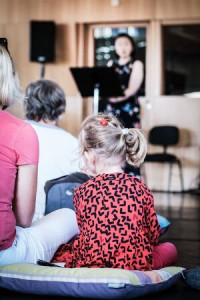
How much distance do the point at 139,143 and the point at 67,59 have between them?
5.60 m

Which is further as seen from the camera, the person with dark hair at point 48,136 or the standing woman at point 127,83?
the standing woman at point 127,83

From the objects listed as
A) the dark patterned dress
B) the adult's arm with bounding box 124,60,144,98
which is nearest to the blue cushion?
the dark patterned dress

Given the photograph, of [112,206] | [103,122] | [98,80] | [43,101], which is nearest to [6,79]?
[103,122]

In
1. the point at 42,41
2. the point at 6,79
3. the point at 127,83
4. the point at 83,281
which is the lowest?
the point at 83,281

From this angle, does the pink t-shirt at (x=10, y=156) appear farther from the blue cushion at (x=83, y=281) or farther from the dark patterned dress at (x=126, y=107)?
the dark patterned dress at (x=126, y=107)

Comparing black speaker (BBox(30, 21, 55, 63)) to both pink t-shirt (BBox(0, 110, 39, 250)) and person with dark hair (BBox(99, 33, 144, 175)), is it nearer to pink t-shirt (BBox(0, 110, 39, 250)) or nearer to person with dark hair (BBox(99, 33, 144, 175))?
person with dark hair (BBox(99, 33, 144, 175))

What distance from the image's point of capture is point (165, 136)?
6969 mm

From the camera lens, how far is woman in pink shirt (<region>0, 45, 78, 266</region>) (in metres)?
1.74

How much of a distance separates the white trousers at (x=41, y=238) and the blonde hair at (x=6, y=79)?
19.3 inches

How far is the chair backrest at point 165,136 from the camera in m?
6.94

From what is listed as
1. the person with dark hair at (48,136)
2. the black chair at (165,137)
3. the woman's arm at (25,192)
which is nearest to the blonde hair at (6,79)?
the woman's arm at (25,192)

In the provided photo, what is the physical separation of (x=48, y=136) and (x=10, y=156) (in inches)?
41.3

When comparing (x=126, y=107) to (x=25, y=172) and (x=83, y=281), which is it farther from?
(x=83, y=281)

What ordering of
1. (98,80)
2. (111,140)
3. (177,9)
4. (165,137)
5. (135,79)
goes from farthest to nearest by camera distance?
(177,9) → (165,137) → (135,79) → (98,80) → (111,140)
